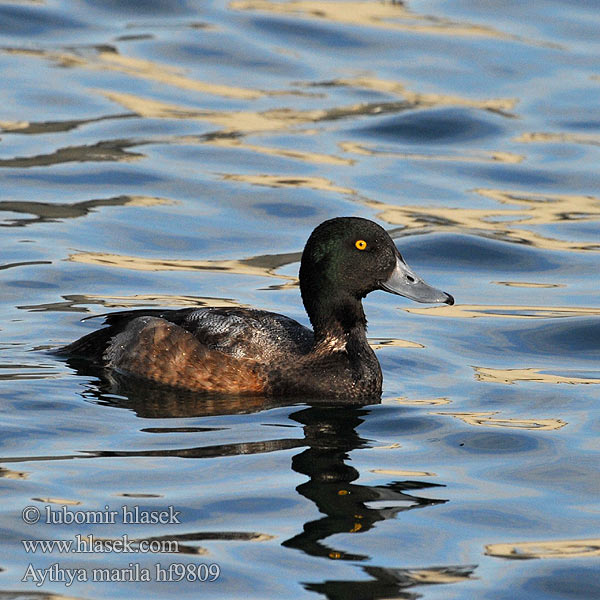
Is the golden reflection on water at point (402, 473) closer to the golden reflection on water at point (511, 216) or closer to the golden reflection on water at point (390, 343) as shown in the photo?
the golden reflection on water at point (390, 343)

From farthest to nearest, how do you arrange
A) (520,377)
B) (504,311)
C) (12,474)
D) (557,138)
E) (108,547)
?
(557,138) < (504,311) < (520,377) < (12,474) < (108,547)

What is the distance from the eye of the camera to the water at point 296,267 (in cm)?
644

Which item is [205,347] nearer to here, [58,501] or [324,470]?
[324,470]

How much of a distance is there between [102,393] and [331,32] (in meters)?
11.4

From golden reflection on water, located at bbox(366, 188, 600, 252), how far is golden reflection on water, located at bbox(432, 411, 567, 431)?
4.44 m

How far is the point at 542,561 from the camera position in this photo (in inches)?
249

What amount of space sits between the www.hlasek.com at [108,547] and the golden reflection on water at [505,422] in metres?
2.24

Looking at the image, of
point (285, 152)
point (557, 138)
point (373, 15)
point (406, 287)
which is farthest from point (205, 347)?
point (373, 15)

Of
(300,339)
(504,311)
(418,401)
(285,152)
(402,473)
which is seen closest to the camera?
(402,473)

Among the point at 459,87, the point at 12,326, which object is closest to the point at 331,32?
the point at 459,87

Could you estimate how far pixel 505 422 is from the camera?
8.30 meters

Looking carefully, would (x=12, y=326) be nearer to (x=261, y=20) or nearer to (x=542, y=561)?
(x=542, y=561)

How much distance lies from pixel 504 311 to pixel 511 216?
277cm

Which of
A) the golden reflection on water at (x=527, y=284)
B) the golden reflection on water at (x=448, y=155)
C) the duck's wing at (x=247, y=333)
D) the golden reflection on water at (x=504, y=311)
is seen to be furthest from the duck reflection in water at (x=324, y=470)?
the golden reflection on water at (x=448, y=155)
